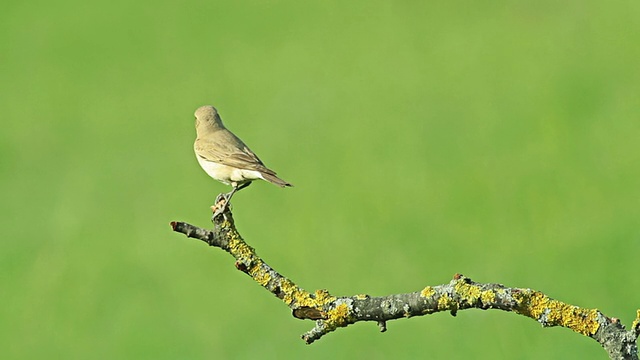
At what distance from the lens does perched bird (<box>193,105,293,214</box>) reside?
7.80m

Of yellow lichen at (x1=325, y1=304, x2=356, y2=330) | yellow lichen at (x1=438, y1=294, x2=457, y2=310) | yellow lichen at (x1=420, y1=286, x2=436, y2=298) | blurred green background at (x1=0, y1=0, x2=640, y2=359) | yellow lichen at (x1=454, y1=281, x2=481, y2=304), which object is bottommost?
yellow lichen at (x1=325, y1=304, x2=356, y2=330)

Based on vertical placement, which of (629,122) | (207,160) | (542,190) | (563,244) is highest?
(629,122)

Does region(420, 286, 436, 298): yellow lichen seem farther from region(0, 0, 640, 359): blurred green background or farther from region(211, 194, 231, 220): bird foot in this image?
region(0, 0, 640, 359): blurred green background

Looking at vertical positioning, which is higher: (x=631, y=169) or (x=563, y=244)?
(x=631, y=169)

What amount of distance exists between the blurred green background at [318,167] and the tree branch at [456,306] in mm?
10937

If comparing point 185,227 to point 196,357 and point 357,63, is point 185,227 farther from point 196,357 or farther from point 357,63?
point 357,63

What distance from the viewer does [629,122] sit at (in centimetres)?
2584

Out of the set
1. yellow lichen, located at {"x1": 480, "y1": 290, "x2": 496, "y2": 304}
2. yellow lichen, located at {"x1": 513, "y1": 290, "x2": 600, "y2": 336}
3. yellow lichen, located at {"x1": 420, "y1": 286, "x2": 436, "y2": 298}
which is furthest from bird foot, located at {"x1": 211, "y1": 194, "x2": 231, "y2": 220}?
yellow lichen, located at {"x1": 513, "y1": 290, "x2": 600, "y2": 336}

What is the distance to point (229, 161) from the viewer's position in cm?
792

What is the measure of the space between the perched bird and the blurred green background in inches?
336

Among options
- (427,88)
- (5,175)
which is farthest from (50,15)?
(427,88)

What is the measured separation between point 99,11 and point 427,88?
10.2m

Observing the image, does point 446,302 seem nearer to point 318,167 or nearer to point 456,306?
point 456,306

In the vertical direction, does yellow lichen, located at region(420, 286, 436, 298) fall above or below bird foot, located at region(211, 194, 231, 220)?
below
